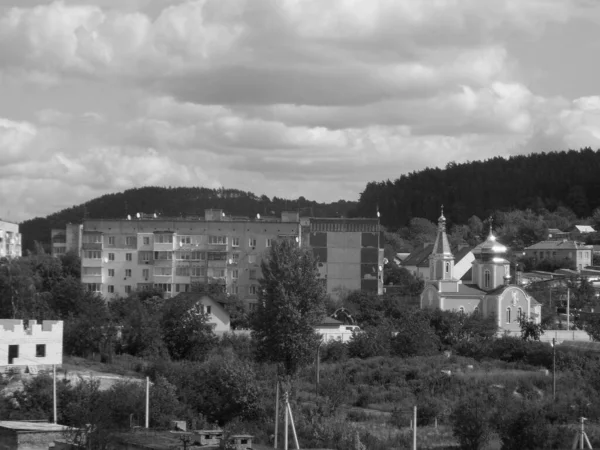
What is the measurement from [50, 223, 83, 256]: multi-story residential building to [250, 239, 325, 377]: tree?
180ft

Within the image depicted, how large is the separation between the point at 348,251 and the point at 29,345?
3263 centimetres

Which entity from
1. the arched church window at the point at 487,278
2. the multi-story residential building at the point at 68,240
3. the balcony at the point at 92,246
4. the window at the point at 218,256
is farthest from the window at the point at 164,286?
the multi-story residential building at the point at 68,240

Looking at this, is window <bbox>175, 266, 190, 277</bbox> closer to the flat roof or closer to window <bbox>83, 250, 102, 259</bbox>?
window <bbox>83, 250, 102, 259</bbox>

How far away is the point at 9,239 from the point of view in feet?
337

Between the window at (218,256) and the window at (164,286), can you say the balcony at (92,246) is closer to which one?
the window at (164,286)

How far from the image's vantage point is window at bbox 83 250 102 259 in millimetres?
69875

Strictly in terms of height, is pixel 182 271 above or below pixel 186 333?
above

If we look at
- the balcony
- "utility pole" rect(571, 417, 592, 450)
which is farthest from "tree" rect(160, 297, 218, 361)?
"utility pole" rect(571, 417, 592, 450)

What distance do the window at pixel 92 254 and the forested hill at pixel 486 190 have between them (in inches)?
2954

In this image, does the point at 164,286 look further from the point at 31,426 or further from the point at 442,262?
the point at 31,426

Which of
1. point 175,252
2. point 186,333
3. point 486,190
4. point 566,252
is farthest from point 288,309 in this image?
point 486,190

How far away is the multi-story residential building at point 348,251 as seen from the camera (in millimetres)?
71312

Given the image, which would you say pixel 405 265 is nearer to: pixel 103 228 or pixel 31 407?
pixel 103 228

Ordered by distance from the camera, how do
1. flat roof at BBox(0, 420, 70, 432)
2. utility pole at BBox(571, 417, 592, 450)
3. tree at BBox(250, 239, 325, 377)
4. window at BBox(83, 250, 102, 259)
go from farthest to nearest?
window at BBox(83, 250, 102, 259) < tree at BBox(250, 239, 325, 377) < utility pole at BBox(571, 417, 592, 450) < flat roof at BBox(0, 420, 70, 432)
